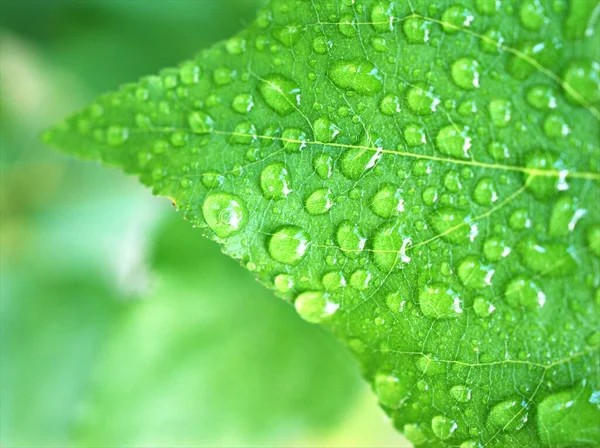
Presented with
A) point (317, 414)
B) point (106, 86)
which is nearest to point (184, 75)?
point (317, 414)

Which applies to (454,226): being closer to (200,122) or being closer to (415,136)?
(415,136)

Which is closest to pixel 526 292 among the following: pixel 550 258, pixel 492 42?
pixel 550 258

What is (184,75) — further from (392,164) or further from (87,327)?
(87,327)

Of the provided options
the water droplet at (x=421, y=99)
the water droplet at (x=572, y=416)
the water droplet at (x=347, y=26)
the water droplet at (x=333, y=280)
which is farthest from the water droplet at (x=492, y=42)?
the water droplet at (x=572, y=416)

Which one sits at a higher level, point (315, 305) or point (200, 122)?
point (200, 122)

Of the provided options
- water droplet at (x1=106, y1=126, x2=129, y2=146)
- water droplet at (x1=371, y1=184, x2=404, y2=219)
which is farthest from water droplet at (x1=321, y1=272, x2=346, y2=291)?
water droplet at (x1=106, y1=126, x2=129, y2=146)

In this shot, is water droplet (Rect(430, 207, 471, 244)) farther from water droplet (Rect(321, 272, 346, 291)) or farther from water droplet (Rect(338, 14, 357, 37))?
water droplet (Rect(338, 14, 357, 37))
